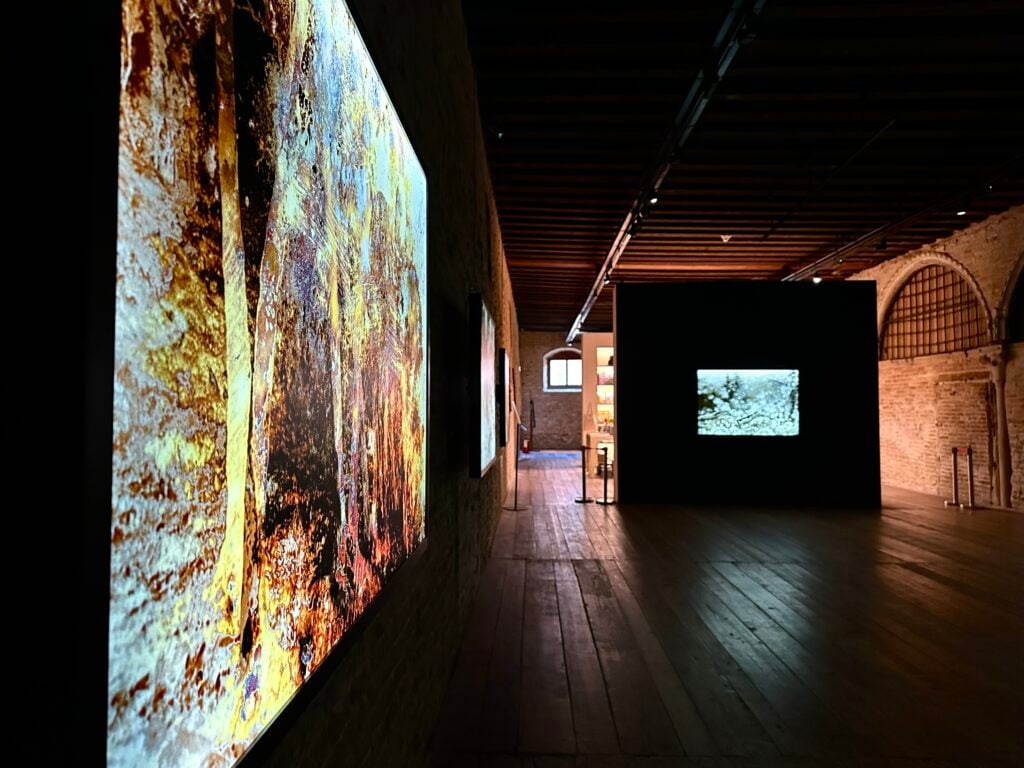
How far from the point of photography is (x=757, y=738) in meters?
2.82

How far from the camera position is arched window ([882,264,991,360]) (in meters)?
10.1

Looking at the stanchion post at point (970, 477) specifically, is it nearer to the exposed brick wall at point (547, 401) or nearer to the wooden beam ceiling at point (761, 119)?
the wooden beam ceiling at point (761, 119)

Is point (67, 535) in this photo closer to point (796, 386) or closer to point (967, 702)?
point (967, 702)

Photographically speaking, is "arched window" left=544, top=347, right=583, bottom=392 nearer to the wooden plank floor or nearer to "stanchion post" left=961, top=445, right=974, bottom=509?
"stanchion post" left=961, top=445, right=974, bottom=509

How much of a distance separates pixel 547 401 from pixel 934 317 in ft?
44.6

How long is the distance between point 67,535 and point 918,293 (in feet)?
44.7

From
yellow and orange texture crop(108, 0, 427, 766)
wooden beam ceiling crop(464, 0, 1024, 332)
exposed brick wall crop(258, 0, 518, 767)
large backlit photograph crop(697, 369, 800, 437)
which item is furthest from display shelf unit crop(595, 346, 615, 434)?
yellow and orange texture crop(108, 0, 427, 766)

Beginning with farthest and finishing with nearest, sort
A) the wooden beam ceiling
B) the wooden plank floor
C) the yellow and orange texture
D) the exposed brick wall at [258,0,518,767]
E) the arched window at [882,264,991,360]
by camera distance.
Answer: the arched window at [882,264,991,360] < the wooden beam ceiling < the wooden plank floor < the exposed brick wall at [258,0,518,767] < the yellow and orange texture

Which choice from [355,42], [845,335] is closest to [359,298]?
[355,42]

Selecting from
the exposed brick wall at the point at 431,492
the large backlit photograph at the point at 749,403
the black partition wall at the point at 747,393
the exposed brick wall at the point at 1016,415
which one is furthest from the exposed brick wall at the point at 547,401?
the exposed brick wall at the point at 431,492

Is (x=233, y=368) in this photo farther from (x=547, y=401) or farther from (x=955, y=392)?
(x=547, y=401)

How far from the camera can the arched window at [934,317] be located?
33.1ft

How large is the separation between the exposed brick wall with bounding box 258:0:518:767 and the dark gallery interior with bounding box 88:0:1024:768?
0.10 ft

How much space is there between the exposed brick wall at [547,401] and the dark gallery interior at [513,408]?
11025 mm
